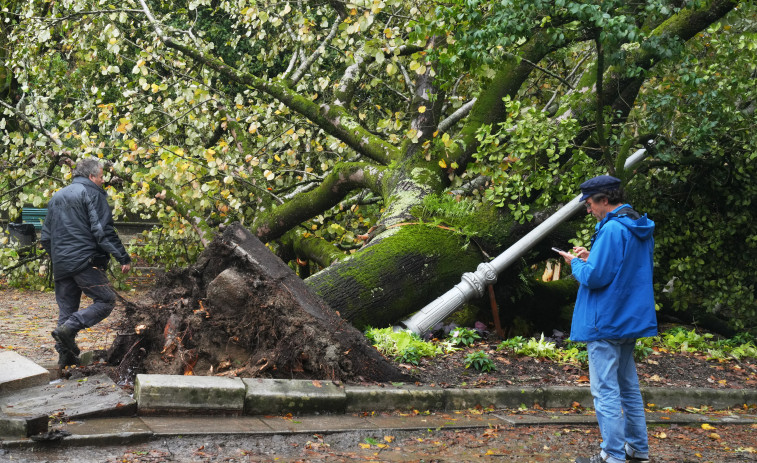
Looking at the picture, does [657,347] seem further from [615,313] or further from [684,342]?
[615,313]

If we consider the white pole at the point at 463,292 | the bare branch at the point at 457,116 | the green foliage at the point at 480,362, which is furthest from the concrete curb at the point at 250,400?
the bare branch at the point at 457,116

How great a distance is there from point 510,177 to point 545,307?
245cm

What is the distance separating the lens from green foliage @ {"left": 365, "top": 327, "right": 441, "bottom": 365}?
594 centimetres

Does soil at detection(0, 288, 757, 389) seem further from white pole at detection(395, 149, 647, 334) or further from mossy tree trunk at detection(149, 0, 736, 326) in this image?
mossy tree trunk at detection(149, 0, 736, 326)

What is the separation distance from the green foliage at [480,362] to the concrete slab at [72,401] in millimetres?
2915

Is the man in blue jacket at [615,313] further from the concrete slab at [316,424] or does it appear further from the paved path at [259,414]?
the concrete slab at [316,424]

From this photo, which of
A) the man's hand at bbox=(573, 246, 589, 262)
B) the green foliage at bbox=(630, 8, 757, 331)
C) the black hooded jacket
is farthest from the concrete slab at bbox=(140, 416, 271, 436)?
the green foliage at bbox=(630, 8, 757, 331)

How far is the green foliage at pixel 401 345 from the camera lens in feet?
Answer: 19.5

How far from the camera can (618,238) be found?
13.1 ft

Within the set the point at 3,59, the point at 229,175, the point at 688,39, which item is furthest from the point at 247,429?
the point at 3,59

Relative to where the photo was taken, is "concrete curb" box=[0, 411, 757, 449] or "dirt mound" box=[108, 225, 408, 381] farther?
"dirt mound" box=[108, 225, 408, 381]

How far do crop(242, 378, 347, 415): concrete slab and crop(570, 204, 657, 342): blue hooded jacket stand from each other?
1811mm

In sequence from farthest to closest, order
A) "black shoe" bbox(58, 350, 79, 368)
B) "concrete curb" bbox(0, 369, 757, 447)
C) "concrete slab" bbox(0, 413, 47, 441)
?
1. "black shoe" bbox(58, 350, 79, 368)
2. "concrete curb" bbox(0, 369, 757, 447)
3. "concrete slab" bbox(0, 413, 47, 441)

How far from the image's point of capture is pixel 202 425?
4.21 m
